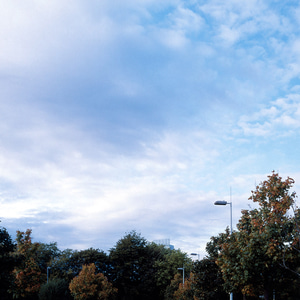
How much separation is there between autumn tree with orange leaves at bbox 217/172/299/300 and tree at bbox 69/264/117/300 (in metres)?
35.5

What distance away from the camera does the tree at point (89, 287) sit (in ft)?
170

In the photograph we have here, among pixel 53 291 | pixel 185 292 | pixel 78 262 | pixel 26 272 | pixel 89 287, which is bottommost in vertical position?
pixel 53 291

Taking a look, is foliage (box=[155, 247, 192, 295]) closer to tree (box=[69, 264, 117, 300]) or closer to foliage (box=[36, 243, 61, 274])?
tree (box=[69, 264, 117, 300])

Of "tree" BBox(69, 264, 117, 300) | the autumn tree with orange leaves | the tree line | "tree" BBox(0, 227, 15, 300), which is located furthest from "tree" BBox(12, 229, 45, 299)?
the autumn tree with orange leaves

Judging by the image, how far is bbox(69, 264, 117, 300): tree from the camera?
170 feet

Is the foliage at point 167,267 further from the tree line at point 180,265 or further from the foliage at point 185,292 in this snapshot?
A: the foliage at point 185,292

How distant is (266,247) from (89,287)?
39981 mm

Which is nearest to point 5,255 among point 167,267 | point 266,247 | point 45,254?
point 266,247

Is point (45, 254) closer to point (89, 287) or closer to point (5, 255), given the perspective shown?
point (89, 287)

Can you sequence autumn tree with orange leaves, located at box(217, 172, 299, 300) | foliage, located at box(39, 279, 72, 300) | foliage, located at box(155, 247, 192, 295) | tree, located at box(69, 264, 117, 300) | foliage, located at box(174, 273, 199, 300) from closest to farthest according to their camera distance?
autumn tree with orange leaves, located at box(217, 172, 299, 300) → foliage, located at box(174, 273, 199, 300) → foliage, located at box(39, 279, 72, 300) → tree, located at box(69, 264, 117, 300) → foliage, located at box(155, 247, 192, 295)

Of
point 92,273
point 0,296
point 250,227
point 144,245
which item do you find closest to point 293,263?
point 250,227

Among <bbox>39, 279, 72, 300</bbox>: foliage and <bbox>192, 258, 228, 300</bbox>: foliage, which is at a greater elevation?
<bbox>192, 258, 228, 300</bbox>: foliage

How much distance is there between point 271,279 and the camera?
19.1 metres

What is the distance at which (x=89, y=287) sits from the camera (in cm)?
5212
